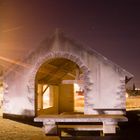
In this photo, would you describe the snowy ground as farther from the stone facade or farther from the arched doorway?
the arched doorway

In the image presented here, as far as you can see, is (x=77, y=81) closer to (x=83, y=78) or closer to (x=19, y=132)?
(x=83, y=78)

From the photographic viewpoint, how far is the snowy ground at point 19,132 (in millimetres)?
12469

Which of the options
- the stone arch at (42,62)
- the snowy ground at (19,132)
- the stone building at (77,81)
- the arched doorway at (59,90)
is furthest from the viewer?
the arched doorway at (59,90)

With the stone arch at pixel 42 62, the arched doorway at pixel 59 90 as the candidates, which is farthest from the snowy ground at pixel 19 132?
the arched doorway at pixel 59 90

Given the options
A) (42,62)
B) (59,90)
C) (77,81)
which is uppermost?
(42,62)

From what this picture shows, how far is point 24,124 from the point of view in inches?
611

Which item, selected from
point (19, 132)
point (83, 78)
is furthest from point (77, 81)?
point (19, 132)

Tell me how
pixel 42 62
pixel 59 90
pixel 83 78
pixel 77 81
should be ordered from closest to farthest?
pixel 83 78
pixel 42 62
pixel 77 81
pixel 59 90

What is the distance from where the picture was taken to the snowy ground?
12469mm

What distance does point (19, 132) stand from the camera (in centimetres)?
1355

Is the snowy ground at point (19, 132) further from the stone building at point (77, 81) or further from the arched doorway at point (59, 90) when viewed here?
the arched doorway at point (59, 90)

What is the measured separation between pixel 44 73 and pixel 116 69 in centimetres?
568

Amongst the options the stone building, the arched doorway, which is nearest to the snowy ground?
the stone building

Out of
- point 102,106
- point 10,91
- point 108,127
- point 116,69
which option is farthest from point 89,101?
point 10,91
